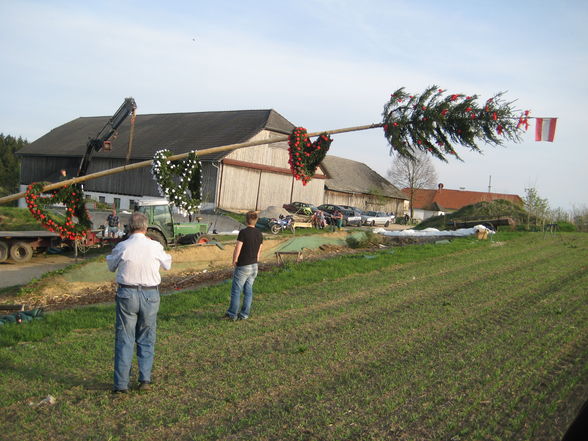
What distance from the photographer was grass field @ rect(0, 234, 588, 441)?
15.8 ft

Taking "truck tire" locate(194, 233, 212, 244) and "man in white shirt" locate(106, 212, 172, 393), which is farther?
"truck tire" locate(194, 233, 212, 244)

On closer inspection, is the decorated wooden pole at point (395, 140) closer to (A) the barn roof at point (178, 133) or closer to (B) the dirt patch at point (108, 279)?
(B) the dirt patch at point (108, 279)

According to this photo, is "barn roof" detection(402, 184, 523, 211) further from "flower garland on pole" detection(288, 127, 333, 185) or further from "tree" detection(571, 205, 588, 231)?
"flower garland on pole" detection(288, 127, 333, 185)

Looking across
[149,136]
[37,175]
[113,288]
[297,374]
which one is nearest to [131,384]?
[297,374]

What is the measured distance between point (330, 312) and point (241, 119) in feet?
123

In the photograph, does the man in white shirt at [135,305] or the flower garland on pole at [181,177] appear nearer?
the man in white shirt at [135,305]

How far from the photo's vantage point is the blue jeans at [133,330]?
18.2 ft

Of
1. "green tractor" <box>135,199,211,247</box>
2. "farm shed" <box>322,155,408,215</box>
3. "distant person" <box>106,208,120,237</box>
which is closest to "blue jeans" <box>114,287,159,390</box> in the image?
"green tractor" <box>135,199,211,247</box>

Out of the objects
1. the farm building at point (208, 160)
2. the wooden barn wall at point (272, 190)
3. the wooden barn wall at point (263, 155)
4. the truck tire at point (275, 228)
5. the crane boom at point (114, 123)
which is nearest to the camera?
the crane boom at point (114, 123)

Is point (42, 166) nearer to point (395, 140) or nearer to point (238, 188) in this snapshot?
point (238, 188)

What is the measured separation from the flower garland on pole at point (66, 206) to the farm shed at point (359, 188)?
1707 inches

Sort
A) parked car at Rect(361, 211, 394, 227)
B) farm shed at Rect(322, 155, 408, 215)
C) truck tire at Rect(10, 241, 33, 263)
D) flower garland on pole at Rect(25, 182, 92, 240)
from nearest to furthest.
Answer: flower garland on pole at Rect(25, 182, 92, 240) < truck tire at Rect(10, 241, 33, 263) < parked car at Rect(361, 211, 394, 227) < farm shed at Rect(322, 155, 408, 215)

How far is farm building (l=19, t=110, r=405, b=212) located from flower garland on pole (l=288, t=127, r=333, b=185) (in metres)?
23.6

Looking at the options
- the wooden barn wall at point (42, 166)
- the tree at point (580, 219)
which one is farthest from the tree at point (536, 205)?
Answer: the wooden barn wall at point (42, 166)
